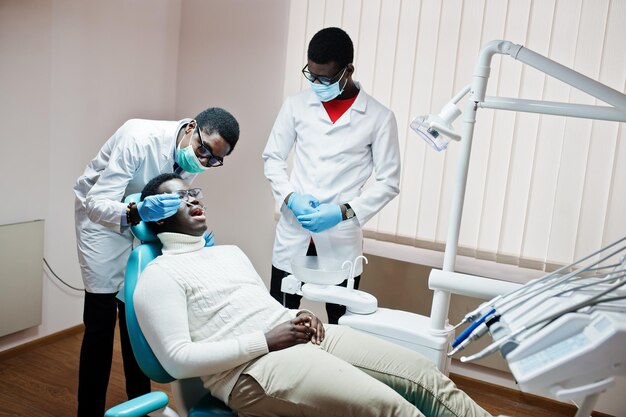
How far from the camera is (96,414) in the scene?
205 cm

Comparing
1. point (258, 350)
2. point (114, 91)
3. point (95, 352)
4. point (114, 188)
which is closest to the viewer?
point (258, 350)

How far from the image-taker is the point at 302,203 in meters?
2.28

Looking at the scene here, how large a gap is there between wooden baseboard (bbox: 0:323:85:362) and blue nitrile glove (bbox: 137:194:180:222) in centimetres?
144

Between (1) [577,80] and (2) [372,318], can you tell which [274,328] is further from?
(1) [577,80]

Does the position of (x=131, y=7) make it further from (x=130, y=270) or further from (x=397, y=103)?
(x=130, y=270)

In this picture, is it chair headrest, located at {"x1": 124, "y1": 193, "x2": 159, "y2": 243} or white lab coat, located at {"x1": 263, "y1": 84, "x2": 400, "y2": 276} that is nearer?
chair headrest, located at {"x1": 124, "y1": 193, "x2": 159, "y2": 243}

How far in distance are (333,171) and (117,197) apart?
81 cm

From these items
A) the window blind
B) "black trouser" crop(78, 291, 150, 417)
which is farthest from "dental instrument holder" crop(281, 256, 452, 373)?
the window blind

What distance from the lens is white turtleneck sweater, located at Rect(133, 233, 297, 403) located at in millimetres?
1465

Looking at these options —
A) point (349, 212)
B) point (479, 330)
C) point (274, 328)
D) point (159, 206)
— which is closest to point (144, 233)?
point (159, 206)

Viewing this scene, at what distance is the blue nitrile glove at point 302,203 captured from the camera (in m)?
2.25

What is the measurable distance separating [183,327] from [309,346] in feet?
1.03

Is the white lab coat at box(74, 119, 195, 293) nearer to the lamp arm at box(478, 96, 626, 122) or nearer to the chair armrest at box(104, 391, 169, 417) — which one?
the chair armrest at box(104, 391, 169, 417)

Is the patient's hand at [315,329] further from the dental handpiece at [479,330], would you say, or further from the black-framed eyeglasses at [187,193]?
the dental handpiece at [479,330]
